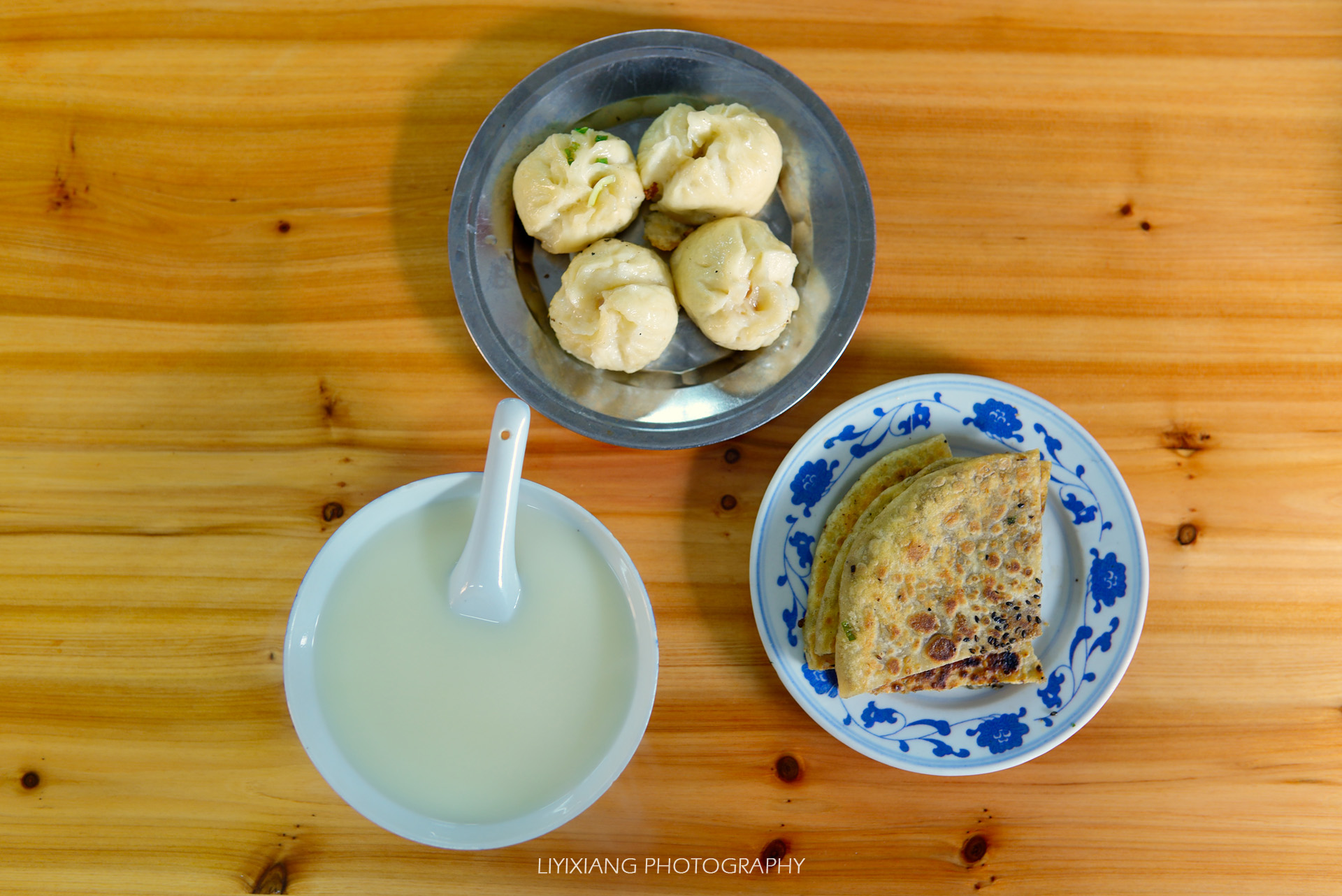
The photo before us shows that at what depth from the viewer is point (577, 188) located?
1333 mm

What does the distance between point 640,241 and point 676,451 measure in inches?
15.7

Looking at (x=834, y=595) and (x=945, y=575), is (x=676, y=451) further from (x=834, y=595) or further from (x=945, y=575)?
(x=945, y=575)

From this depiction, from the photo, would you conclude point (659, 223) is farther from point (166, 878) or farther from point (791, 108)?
point (166, 878)

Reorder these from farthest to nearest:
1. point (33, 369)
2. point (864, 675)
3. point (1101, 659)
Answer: point (33, 369), point (1101, 659), point (864, 675)

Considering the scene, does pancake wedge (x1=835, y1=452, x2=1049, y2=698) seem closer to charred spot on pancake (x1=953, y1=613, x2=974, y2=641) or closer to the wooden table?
charred spot on pancake (x1=953, y1=613, x2=974, y2=641)

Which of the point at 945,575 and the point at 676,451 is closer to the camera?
the point at 945,575

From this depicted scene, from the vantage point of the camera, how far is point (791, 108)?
55.4 inches

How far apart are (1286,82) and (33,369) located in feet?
8.29

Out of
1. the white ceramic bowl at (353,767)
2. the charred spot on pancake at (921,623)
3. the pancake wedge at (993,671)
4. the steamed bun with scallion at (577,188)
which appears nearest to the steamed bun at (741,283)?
the steamed bun with scallion at (577,188)

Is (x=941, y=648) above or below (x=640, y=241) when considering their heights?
below

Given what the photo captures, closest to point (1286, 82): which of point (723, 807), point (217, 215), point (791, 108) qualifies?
point (791, 108)

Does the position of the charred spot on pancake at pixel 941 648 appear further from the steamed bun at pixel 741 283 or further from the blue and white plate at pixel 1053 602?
the steamed bun at pixel 741 283

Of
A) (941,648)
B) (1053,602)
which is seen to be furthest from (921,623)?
(1053,602)

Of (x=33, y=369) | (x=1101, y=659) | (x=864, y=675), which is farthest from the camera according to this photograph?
(x=33, y=369)
